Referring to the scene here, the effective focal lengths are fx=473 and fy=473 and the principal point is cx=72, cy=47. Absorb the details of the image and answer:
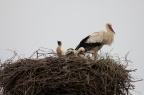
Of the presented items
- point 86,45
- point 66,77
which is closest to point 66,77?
point 66,77

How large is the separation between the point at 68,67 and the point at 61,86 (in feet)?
1.02

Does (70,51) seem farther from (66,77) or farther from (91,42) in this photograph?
(66,77)

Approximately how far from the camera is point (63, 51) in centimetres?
814

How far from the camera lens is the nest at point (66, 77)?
261 inches

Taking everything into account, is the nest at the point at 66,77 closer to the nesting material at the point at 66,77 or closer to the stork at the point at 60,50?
the nesting material at the point at 66,77

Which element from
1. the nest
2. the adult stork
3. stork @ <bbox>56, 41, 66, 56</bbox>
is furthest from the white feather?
the nest

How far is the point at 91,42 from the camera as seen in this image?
29.3 feet

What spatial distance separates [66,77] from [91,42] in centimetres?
233

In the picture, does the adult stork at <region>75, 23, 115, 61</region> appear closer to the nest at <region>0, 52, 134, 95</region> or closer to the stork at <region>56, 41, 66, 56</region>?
the stork at <region>56, 41, 66, 56</region>

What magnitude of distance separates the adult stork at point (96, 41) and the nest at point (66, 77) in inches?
72.6

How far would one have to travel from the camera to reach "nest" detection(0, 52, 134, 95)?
664 centimetres

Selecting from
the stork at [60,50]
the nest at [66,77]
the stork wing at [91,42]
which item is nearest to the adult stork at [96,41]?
the stork wing at [91,42]

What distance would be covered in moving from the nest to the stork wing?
183 centimetres

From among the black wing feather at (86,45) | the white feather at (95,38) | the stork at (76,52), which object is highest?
the white feather at (95,38)
